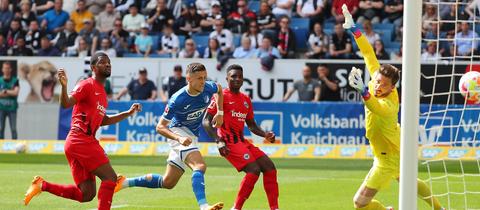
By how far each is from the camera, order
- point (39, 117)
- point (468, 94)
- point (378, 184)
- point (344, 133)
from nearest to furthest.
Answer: point (378, 184)
point (468, 94)
point (344, 133)
point (39, 117)

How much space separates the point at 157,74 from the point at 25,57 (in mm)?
3557

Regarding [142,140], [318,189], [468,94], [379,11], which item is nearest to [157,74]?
[142,140]

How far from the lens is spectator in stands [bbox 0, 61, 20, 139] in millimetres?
26297

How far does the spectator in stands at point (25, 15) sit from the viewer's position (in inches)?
1166

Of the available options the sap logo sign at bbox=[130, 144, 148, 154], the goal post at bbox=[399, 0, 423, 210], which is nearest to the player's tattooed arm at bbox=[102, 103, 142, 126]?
the goal post at bbox=[399, 0, 423, 210]

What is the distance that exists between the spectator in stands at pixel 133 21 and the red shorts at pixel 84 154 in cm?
1711

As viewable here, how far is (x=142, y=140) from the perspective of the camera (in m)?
25.1

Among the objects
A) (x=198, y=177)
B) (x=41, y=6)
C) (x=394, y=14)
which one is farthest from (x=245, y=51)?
(x=198, y=177)

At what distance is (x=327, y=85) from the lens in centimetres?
2514

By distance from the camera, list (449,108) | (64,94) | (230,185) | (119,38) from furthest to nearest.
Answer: (119,38), (449,108), (230,185), (64,94)

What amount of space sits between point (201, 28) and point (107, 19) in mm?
2856

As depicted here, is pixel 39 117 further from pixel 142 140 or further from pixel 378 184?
pixel 378 184

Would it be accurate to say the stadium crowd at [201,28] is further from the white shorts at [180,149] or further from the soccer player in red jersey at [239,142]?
the white shorts at [180,149]

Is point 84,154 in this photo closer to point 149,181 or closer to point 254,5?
point 149,181
